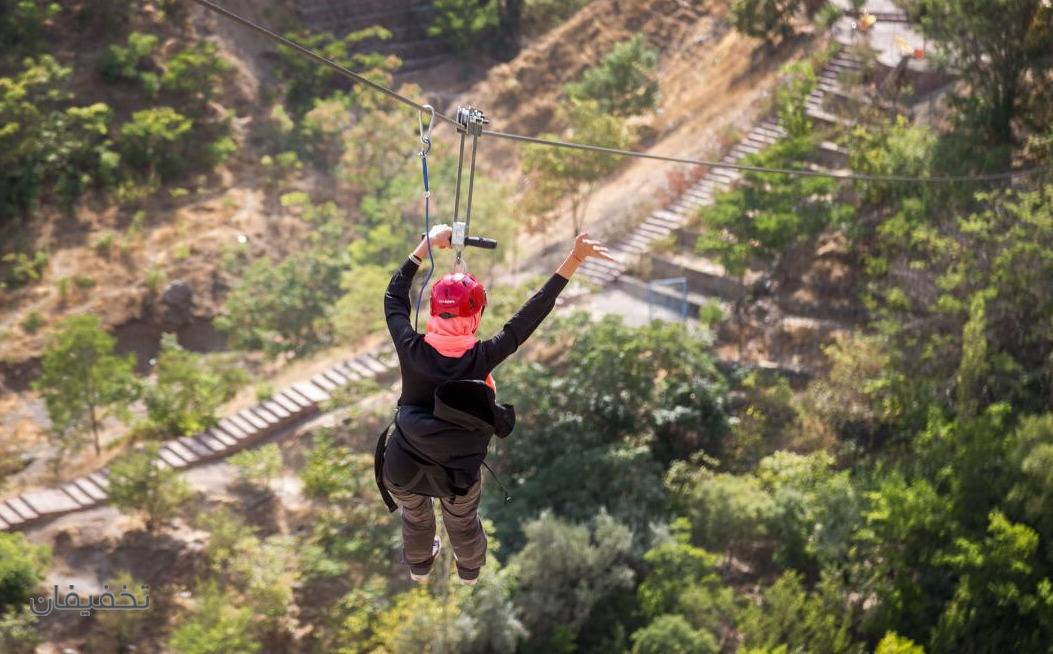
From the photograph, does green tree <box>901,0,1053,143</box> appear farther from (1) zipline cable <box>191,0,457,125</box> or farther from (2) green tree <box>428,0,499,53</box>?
(2) green tree <box>428,0,499,53</box>

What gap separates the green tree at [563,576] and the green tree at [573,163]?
31.6ft

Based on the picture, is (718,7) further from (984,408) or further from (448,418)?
(448,418)

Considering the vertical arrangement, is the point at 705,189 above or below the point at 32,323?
above

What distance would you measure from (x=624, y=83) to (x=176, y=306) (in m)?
11.6

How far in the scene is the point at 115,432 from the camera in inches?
797

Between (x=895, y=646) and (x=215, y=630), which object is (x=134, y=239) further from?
(x=895, y=646)

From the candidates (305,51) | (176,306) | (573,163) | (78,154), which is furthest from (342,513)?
(78,154)

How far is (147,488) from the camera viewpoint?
16828 mm

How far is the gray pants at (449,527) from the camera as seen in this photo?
5.43 meters

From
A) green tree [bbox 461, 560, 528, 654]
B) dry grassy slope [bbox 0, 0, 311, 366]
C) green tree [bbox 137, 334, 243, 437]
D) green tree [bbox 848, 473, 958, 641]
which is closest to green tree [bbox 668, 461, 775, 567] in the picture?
green tree [bbox 848, 473, 958, 641]

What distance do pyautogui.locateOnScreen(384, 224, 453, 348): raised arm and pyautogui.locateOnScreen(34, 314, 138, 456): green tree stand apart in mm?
14402

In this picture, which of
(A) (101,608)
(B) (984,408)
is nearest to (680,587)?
(B) (984,408)

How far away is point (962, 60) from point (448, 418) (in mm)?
15357

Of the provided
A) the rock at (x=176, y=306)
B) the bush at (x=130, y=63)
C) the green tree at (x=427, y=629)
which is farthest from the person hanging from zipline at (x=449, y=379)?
the bush at (x=130, y=63)
